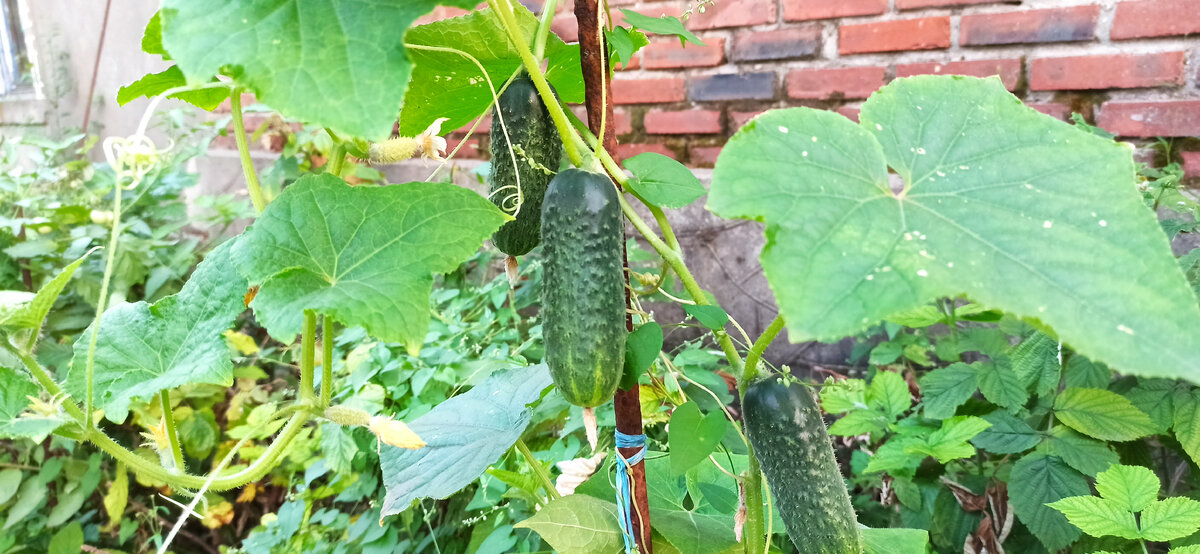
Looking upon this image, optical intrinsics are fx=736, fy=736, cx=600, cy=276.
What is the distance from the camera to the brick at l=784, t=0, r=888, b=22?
1802 mm

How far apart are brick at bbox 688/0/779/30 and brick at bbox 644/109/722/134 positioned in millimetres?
232

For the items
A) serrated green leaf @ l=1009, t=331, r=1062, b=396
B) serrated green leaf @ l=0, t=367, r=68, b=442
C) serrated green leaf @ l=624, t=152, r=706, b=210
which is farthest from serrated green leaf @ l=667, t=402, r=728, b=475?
serrated green leaf @ l=1009, t=331, r=1062, b=396

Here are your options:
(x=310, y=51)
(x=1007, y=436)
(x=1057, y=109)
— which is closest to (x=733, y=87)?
(x=1057, y=109)

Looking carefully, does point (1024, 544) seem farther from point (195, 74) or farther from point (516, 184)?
point (195, 74)

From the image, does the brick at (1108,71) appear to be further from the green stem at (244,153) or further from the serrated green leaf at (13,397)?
the serrated green leaf at (13,397)

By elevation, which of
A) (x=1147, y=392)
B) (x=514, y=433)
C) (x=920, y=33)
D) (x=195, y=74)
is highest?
(x=195, y=74)

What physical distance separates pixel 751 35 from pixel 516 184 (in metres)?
1.49

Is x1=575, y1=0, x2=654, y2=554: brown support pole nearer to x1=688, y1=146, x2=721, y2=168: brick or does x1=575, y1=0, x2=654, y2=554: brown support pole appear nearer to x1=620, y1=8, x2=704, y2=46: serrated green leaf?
x1=620, y1=8, x2=704, y2=46: serrated green leaf

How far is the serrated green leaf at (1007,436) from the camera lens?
3.99 ft

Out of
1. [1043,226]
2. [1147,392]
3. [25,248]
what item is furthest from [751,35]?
[25,248]

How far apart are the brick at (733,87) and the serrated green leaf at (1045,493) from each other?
114 cm

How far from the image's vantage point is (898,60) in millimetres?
1809

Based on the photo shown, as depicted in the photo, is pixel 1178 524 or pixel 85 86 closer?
pixel 1178 524

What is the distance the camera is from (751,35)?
6.45 feet
